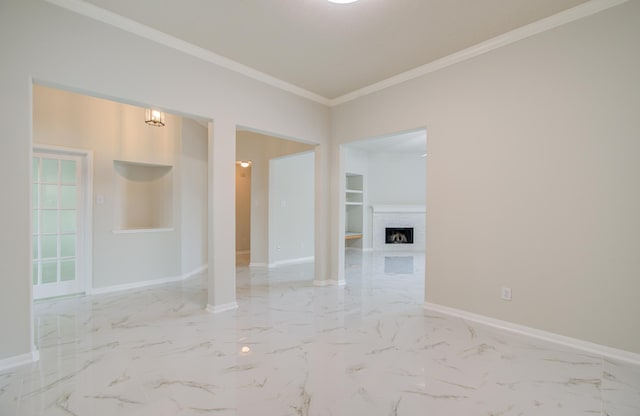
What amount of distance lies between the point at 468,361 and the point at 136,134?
4.98 metres

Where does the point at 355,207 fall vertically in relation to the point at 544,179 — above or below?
below

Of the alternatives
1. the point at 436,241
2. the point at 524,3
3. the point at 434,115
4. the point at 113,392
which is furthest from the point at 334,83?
the point at 113,392

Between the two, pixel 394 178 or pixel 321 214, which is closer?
pixel 321 214

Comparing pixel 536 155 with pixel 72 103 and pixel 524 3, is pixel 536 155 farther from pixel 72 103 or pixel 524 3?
pixel 72 103

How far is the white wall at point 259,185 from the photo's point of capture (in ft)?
20.6

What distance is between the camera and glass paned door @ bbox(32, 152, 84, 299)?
3820 millimetres

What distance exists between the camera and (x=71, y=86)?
8.20ft

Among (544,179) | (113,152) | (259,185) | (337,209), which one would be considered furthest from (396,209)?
(113,152)

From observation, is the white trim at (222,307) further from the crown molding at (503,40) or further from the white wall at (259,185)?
the crown molding at (503,40)

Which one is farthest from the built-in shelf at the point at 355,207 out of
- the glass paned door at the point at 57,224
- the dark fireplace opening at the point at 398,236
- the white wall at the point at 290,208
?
the glass paned door at the point at 57,224

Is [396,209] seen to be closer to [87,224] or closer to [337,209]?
[337,209]

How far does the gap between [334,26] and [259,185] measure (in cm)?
404

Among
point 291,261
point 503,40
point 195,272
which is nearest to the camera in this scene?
point 503,40

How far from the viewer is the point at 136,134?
452 centimetres
